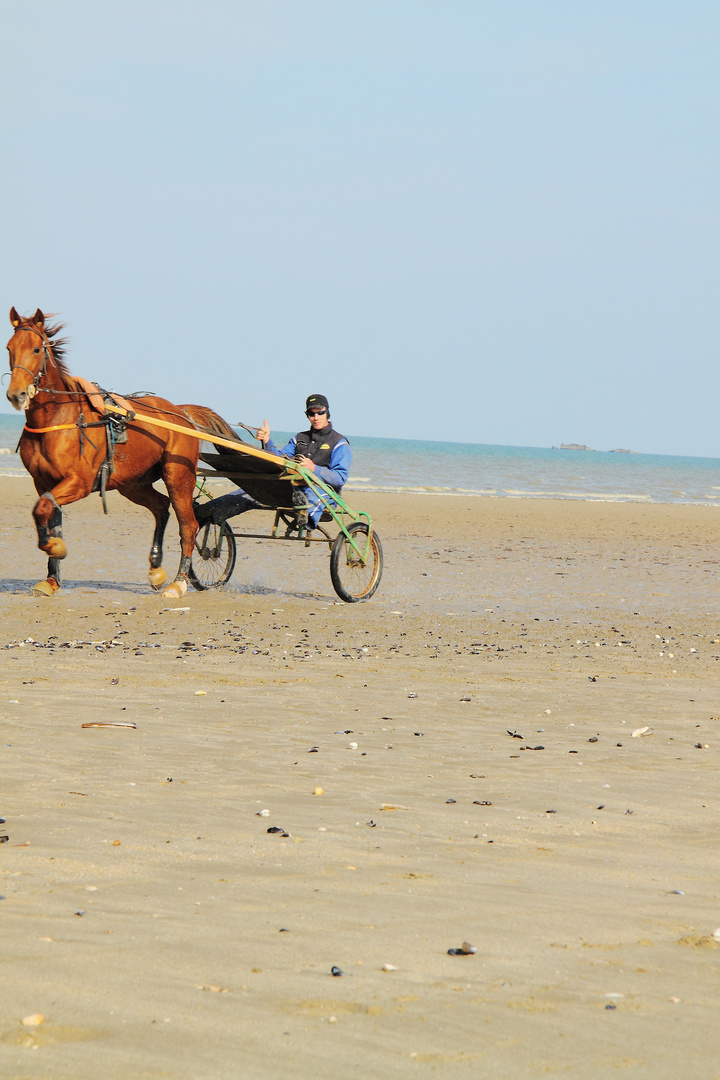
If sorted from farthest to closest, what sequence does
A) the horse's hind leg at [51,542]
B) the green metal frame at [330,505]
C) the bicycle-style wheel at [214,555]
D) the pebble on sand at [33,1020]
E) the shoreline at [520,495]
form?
the shoreline at [520,495], the bicycle-style wheel at [214,555], the green metal frame at [330,505], the horse's hind leg at [51,542], the pebble on sand at [33,1020]

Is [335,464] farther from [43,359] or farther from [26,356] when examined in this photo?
[26,356]

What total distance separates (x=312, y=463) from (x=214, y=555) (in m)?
1.67

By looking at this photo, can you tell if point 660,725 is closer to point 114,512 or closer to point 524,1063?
point 524,1063

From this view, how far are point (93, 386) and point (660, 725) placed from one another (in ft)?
20.3

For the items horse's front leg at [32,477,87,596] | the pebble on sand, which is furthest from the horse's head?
the pebble on sand

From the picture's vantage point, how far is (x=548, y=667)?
25.7 ft

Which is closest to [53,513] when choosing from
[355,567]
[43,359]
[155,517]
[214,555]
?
[43,359]

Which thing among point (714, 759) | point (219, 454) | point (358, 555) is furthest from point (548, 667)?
point (219, 454)

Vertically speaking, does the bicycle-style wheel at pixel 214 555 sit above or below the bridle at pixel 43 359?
A: below

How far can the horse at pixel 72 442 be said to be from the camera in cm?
959

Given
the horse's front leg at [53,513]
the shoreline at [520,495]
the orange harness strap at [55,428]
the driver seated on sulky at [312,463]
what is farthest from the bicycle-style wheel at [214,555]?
the shoreline at [520,495]

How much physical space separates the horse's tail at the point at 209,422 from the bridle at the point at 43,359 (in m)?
1.70

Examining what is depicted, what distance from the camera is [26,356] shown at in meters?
9.49

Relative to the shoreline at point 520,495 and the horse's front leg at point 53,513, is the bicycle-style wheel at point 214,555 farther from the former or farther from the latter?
the shoreline at point 520,495
